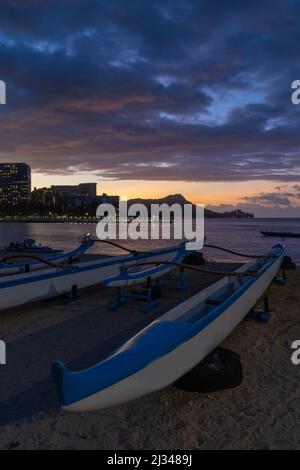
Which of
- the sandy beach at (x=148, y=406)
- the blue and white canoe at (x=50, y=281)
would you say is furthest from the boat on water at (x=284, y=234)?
the sandy beach at (x=148, y=406)

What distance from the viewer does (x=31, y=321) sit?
23.2ft

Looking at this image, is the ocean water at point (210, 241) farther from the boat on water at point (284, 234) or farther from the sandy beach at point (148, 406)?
the sandy beach at point (148, 406)

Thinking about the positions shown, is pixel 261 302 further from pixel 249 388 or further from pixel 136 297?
pixel 249 388

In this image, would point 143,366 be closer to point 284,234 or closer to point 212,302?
point 212,302

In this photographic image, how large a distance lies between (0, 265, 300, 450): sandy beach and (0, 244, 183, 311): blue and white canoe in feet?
2.46

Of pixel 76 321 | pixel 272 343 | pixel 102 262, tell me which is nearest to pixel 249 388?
pixel 272 343

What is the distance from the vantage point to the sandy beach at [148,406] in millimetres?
3361

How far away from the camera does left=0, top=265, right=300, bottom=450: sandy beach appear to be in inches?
132

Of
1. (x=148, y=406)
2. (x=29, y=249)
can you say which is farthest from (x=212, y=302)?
(x=29, y=249)

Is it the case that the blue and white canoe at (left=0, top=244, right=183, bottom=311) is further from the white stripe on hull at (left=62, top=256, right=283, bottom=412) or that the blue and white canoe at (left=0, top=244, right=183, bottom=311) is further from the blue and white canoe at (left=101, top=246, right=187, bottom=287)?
the white stripe on hull at (left=62, top=256, right=283, bottom=412)

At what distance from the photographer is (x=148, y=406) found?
3.92m

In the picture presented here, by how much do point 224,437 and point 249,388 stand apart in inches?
42.1

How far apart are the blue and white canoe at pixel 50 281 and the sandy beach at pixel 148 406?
2.46 ft

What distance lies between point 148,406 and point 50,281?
4669mm
